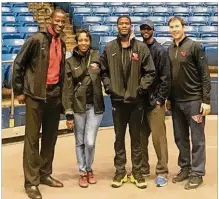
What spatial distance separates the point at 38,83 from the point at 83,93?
15.2 inches

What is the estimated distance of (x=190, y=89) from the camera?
11.3ft

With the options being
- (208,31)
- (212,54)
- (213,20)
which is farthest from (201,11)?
(212,54)

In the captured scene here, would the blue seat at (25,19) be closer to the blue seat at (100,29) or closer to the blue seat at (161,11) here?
the blue seat at (100,29)

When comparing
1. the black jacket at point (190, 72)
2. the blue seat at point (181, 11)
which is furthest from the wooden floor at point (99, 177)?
the blue seat at point (181, 11)

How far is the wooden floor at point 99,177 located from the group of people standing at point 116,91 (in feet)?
0.29

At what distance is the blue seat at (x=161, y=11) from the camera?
9.48 m

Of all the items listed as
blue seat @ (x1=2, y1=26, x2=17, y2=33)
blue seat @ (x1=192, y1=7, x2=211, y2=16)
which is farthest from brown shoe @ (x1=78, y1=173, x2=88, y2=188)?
blue seat @ (x1=192, y1=7, x2=211, y2=16)

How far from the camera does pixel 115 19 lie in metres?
9.20

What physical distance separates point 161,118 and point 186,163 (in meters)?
0.46

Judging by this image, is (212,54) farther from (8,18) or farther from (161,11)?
(8,18)

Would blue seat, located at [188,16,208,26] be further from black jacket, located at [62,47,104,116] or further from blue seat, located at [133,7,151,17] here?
black jacket, located at [62,47,104,116]

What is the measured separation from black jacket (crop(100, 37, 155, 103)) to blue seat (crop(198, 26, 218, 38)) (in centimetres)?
521

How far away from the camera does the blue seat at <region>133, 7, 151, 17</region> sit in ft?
30.9

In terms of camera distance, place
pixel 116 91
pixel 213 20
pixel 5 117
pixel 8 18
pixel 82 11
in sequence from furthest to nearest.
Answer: pixel 82 11 → pixel 213 20 → pixel 8 18 → pixel 5 117 → pixel 116 91
